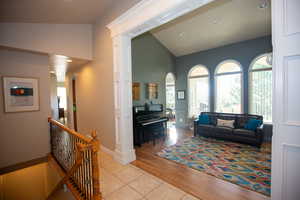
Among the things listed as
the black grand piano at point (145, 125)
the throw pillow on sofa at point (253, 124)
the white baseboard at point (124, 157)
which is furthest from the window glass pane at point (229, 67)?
the white baseboard at point (124, 157)

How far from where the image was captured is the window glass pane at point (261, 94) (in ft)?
13.6

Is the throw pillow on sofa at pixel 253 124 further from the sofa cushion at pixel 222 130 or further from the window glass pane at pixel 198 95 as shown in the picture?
the window glass pane at pixel 198 95

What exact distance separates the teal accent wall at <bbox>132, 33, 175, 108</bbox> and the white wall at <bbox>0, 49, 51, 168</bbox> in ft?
8.46

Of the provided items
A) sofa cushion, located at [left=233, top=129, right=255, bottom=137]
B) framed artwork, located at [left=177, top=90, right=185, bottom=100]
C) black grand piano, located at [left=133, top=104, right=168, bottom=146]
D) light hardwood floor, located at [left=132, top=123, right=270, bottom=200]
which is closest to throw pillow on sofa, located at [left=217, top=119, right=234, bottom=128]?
sofa cushion, located at [left=233, top=129, right=255, bottom=137]

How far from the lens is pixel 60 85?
9719 mm

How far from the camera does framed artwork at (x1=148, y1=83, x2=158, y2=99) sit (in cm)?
511

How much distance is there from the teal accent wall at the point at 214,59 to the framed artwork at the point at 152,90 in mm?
1437

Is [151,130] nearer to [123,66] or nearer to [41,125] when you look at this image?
[123,66]

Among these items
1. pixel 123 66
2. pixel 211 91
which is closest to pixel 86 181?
pixel 123 66

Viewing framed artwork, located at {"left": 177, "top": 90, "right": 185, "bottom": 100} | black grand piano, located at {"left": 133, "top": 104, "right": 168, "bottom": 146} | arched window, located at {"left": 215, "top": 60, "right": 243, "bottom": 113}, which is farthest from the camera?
framed artwork, located at {"left": 177, "top": 90, "right": 185, "bottom": 100}

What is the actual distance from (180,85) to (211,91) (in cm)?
146

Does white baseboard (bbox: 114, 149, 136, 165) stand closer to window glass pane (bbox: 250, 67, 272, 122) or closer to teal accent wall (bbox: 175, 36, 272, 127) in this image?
teal accent wall (bbox: 175, 36, 272, 127)

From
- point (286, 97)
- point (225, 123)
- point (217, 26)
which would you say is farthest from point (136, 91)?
point (286, 97)

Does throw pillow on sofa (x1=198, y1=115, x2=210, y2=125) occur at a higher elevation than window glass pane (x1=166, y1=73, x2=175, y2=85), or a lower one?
lower
